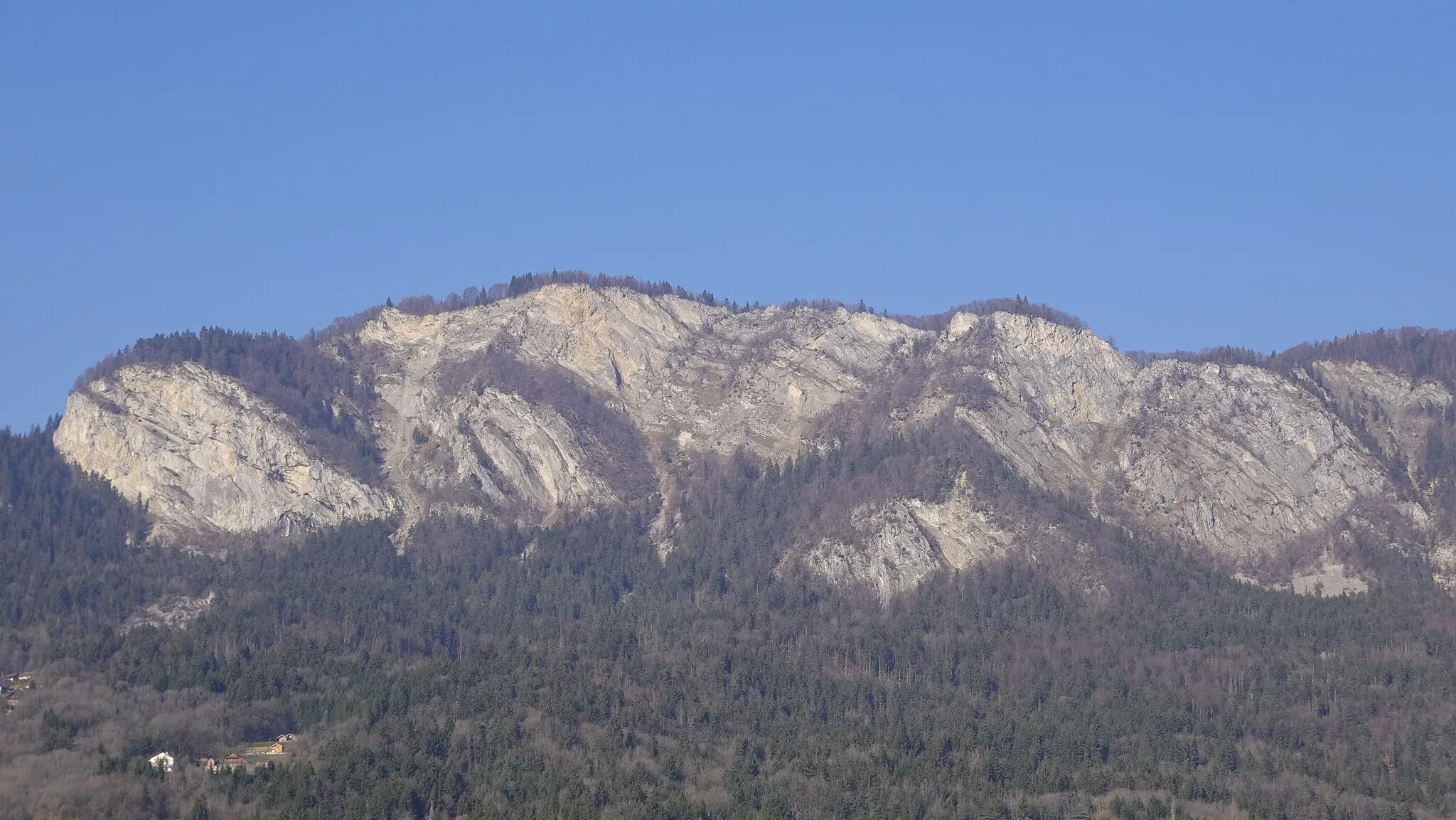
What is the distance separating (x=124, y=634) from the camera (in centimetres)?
18888

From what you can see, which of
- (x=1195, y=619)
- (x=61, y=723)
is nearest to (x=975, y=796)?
(x=1195, y=619)

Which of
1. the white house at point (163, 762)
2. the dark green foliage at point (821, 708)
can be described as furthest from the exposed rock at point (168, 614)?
the white house at point (163, 762)

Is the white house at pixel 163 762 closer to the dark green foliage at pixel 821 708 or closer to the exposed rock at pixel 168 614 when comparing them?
the dark green foliage at pixel 821 708

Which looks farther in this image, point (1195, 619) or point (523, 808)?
point (1195, 619)

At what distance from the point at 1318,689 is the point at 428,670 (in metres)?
70.2

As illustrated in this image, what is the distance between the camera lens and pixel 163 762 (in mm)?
151625

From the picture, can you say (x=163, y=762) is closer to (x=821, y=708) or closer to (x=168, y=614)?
(x=168, y=614)

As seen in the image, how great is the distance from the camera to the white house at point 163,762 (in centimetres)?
15012

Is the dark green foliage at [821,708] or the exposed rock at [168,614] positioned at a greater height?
the exposed rock at [168,614]

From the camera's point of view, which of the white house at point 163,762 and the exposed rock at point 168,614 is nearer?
the white house at point 163,762

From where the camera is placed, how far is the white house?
493ft

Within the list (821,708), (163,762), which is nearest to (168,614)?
(163,762)

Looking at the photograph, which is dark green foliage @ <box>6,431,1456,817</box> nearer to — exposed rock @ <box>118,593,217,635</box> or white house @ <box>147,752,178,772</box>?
exposed rock @ <box>118,593,217,635</box>

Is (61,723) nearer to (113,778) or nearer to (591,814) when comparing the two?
(113,778)
